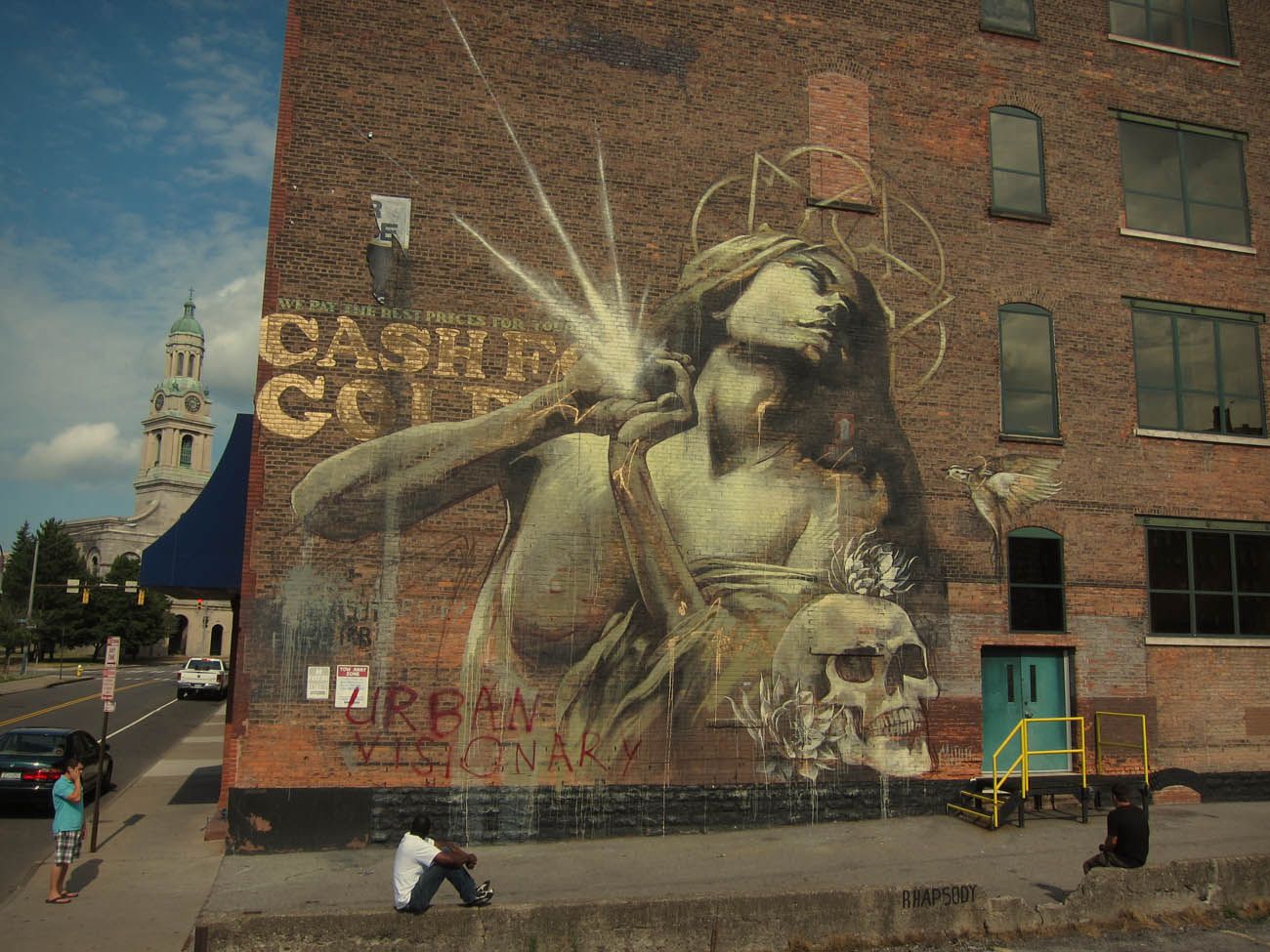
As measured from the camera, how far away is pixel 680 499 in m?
14.2

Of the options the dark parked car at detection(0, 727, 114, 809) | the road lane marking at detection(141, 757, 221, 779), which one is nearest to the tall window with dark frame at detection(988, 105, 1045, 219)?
the dark parked car at detection(0, 727, 114, 809)

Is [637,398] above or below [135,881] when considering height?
above

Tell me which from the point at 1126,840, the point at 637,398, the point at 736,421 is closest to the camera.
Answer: the point at 1126,840

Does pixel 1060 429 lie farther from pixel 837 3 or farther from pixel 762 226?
pixel 837 3

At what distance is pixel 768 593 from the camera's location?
47.0 ft

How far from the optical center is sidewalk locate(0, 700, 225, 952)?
31.3 feet

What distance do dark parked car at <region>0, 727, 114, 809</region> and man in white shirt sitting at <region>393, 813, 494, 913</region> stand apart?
842 cm

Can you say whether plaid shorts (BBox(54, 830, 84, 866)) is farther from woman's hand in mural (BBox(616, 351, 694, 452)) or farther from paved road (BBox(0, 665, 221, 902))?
woman's hand in mural (BBox(616, 351, 694, 452))

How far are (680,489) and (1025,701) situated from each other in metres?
6.41

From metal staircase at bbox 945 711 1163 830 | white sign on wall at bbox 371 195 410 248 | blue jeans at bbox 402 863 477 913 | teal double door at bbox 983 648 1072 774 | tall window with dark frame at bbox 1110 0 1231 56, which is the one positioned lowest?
blue jeans at bbox 402 863 477 913

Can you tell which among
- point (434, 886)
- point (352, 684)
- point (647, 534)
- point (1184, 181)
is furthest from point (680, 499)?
point (1184, 181)

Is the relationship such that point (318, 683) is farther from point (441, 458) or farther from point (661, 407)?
point (661, 407)

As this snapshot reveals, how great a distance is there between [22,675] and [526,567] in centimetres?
4843

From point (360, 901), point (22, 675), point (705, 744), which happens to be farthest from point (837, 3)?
point (22, 675)
